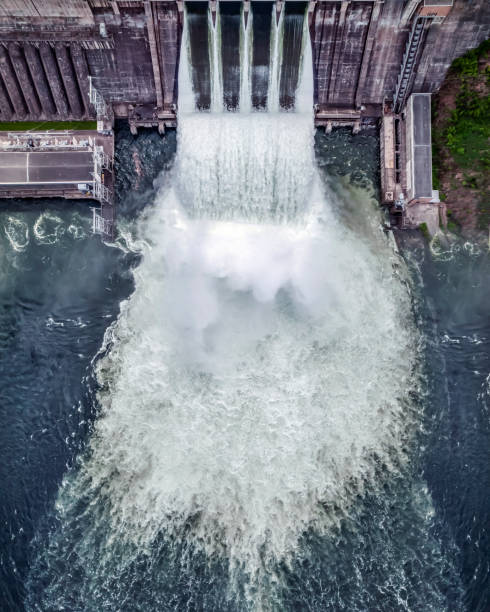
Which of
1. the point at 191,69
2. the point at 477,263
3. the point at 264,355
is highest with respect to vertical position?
the point at 191,69

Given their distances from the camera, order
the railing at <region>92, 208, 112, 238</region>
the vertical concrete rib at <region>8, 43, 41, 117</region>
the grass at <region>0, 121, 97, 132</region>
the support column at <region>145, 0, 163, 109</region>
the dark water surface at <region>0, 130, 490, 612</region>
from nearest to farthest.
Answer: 1. the dark water surface at <region>0, 130, 490, 612</region>
2. the support column at <region>145, 0, 163, 109</region>
3. the vertical concrete rib at <region>8, 43, 41, 117</region>
4. the railing at <region>92, 208, 112, 238</region>
5. the grass at <region>0, 121, 97, 132</region>

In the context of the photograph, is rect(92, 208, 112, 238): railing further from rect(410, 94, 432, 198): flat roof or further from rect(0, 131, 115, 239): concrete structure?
rect(410, 94, 432, 198): flat roof

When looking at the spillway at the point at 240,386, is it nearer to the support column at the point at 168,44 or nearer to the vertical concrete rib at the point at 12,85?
the support column at the point at 168,44

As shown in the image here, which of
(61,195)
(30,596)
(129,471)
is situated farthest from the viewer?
(61,195)

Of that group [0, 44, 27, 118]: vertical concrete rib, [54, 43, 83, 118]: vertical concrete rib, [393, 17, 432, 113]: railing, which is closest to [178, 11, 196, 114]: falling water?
[54, 43, 83, 118]: vertical concrete rib

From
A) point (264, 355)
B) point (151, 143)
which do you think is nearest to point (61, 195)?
point (151, 143)

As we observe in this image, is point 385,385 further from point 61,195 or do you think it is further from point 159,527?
point 61,195

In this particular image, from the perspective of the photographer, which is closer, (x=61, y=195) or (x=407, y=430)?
(x=407, y=430)
